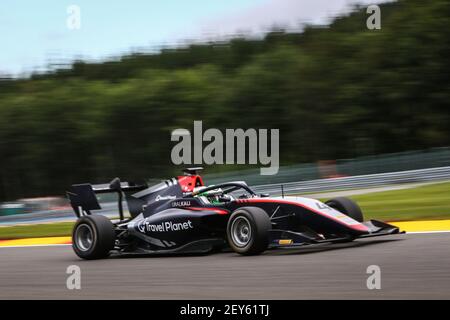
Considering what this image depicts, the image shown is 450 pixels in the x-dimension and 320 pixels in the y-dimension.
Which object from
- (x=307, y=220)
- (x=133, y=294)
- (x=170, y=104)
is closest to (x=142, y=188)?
(x=307, y=220)

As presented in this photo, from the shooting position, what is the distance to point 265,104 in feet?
177

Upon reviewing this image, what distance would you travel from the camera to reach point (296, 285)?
6.48 m

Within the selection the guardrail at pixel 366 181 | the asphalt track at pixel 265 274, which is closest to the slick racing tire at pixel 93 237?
the asphalt track at pixel 265 274

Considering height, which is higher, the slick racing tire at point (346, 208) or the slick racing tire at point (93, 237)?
the slick racing tire at point (346, 208)

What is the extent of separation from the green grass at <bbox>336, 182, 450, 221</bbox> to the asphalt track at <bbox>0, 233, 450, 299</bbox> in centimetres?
375

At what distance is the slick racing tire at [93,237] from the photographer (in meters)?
9.64

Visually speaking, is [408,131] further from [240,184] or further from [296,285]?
[296,285]

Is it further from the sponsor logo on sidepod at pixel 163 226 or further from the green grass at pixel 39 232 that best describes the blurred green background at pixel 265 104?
the sponsor logo on sidepod at pixel 163 226

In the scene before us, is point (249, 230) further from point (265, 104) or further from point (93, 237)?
point (265, 104)

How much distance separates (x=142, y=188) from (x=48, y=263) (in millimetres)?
1592

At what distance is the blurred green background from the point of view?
44.4 m

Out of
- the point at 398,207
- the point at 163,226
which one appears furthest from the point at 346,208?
the point at 398,207
